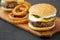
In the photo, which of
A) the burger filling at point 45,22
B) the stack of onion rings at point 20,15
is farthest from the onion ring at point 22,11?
the burger filling at point 45,22

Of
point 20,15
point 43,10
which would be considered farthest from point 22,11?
point 43,10

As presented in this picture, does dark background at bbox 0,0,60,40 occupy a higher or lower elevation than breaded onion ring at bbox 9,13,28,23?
lower

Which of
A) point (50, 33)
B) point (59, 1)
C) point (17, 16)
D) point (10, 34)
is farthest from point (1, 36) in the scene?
point (59, 1)

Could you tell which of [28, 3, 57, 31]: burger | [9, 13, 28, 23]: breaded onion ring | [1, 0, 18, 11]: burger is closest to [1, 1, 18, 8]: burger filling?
[1, 0, 18, 11]: burger

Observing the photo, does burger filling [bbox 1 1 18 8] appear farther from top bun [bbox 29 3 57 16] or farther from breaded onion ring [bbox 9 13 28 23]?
top bun [bbox 29 3 57 16]

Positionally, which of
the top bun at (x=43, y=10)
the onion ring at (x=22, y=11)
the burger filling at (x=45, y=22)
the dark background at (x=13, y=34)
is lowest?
the dark background at (x=13, y=34)

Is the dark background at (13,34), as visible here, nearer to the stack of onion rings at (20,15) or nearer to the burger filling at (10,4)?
the stack of onion rings at (20,15)

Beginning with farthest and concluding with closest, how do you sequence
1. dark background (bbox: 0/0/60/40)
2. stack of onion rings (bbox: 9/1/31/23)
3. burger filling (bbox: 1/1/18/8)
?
burger filling (bbox: 1/1/18/8)
stack of onion rings (bbox: 9/1/31/23)
dark background (bbox: 0/0/60/40)

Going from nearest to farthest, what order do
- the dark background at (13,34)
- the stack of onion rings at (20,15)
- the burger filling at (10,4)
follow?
1. the dark background at (13,34)
2. the stack of onion rings at (20,15)
3. the burger filling at (10,4)

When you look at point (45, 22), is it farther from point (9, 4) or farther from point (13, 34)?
point (9, 4)
